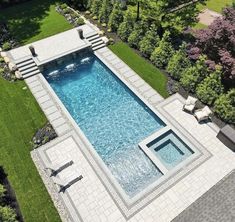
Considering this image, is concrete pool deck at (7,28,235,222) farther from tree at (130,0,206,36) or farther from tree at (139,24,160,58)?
tree at (130,0,206,36)

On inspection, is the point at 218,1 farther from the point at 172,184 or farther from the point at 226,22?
the point at 172,184

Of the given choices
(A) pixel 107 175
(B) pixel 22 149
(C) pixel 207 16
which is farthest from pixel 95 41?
(A) pixel 107 175

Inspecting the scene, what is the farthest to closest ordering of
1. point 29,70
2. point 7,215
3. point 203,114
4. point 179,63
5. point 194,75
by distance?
point 29,70 < point 179,63 < point 194,75 < point 203,114 < point 7,215

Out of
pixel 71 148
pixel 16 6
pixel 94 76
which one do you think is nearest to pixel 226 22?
pixel 94 76

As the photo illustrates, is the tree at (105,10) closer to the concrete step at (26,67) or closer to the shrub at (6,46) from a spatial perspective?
the concrete step at (26,67)

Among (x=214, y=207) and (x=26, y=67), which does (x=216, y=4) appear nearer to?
(x=26, y=67)

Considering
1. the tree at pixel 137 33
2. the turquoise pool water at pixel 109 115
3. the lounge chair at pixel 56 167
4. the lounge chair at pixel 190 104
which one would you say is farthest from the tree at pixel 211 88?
the lounge chair at pixel 56 167
